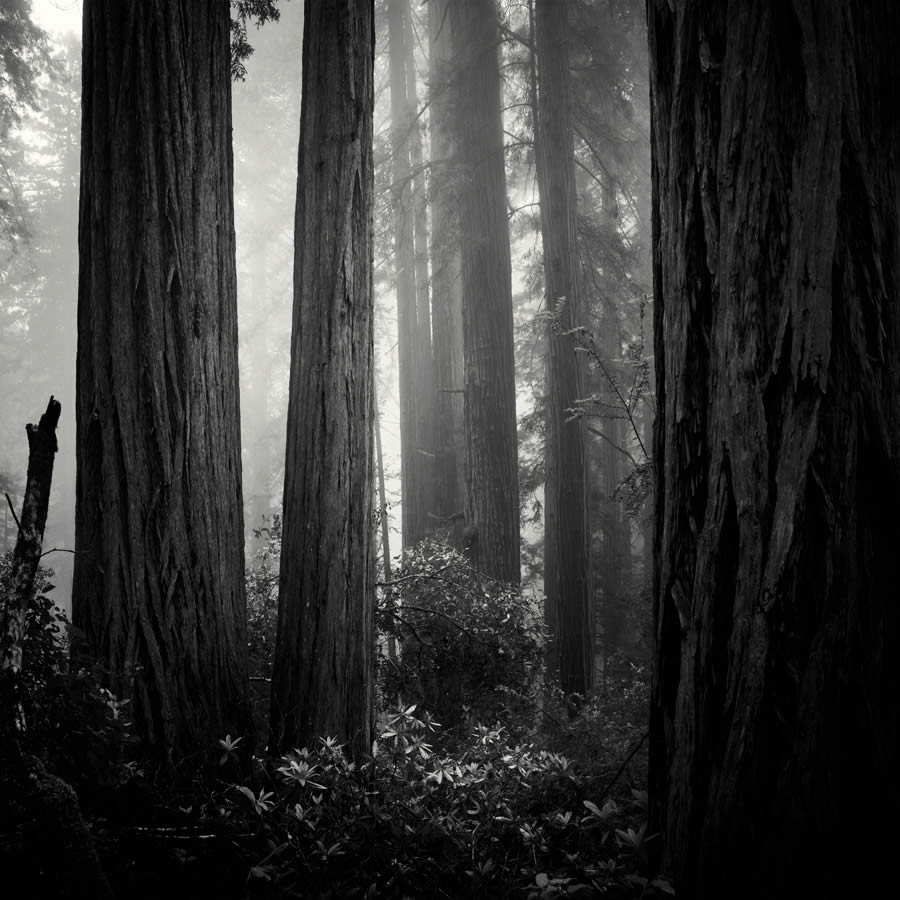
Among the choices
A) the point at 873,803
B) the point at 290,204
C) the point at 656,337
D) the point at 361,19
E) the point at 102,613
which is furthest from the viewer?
the point at 290,204

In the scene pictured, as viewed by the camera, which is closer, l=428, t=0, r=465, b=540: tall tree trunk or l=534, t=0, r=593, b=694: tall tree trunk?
l=534, t=0, r=593, b=694: tall tree trunk

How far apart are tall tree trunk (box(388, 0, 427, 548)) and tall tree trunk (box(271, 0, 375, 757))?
646 cm

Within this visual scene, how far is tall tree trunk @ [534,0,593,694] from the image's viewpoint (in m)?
7.58

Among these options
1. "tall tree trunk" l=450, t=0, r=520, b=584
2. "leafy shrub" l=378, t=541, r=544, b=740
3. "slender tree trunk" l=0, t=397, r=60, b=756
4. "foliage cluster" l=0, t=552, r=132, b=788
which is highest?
"tall tree trunk" l=450, t=0, r=520, b=584

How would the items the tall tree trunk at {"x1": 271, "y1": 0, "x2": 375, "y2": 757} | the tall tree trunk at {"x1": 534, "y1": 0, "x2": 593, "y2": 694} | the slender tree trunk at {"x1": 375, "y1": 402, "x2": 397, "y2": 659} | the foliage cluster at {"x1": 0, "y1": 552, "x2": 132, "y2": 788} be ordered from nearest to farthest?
the foliage cluster at {"x1": 0, "y1": 552, "x2": 132, "y2": 788} < the tall tree trunk at {"x1": 271, "y1": 0, "x2": 375, "y2": 757} < the slender tree trunk at {"x1": 375, "y1": 402, "x2": 397, "y2": 659} < the tall tree trunk at {"x1": 534, "y1": 0, "x2": 593, "y2": 694}

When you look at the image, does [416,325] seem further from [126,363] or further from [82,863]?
[82,863]

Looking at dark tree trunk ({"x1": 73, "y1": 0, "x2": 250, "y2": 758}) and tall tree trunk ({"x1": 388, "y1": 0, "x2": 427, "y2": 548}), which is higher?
tall tree trunk ({"x1": 388, "y1": 0, "x2": 427, "y2": 548})

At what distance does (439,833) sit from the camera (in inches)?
84.8

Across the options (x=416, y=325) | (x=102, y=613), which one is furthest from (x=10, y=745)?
(x=416, y=325)

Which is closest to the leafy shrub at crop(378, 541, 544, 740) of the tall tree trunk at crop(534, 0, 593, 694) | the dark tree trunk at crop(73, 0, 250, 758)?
the tall tree trunk at crop(534, 0, 593, 694)

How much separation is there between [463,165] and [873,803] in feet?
29.6

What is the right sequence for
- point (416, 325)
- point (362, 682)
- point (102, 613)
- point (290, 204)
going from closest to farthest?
point (102, 613) → point (362, 682) → point (416, 325) → point (290, 204)

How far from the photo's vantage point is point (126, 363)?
2.97 meters

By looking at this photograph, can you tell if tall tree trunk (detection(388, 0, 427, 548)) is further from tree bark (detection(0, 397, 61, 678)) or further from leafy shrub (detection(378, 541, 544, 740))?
tree bark (detection(0, 397, 61, 678))
